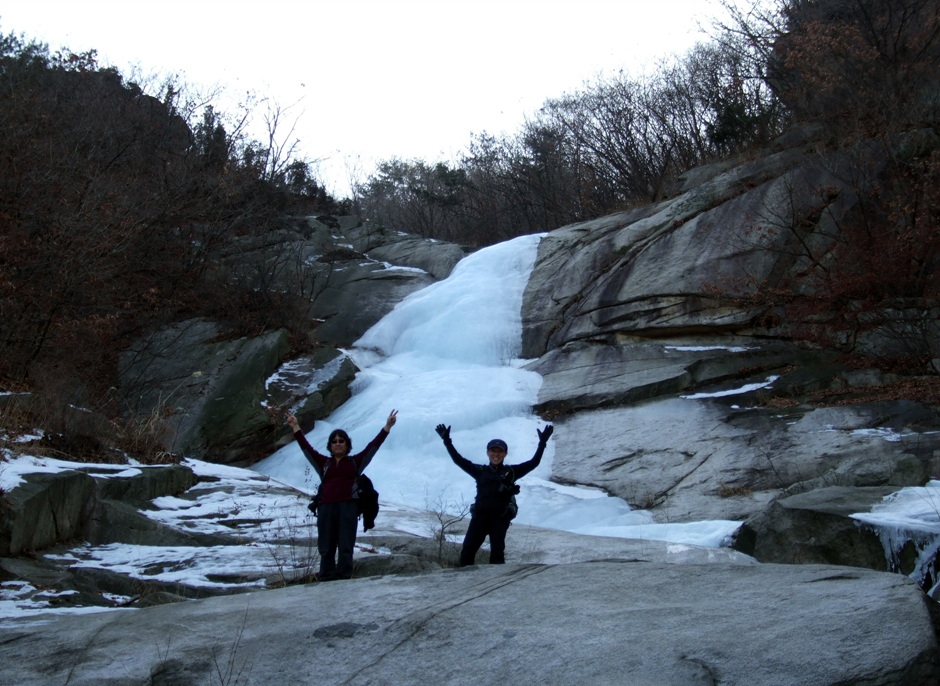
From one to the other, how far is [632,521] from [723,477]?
4.53 feet

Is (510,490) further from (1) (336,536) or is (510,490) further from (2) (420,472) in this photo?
(2) (420,472)

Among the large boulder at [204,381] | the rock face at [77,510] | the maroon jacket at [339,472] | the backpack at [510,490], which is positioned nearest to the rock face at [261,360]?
the large boulder at [204,381]

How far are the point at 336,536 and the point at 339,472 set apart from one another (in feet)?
1.57

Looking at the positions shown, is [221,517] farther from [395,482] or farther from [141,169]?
[141,169]

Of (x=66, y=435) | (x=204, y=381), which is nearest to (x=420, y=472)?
(x=66, y=435)

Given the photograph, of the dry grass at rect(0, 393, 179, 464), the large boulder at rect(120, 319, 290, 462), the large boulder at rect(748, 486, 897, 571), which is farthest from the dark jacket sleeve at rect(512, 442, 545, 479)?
the large boulder at rect(120, 319, 290, 462)

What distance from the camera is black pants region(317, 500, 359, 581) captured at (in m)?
5.73

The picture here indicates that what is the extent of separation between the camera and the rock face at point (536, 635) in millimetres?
3154

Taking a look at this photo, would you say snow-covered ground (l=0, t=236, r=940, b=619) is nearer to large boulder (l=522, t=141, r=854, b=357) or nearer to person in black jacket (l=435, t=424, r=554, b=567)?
person in black jacket (l=435, t=424, r=554, b=567)

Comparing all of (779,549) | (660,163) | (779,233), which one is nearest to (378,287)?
(660,163)

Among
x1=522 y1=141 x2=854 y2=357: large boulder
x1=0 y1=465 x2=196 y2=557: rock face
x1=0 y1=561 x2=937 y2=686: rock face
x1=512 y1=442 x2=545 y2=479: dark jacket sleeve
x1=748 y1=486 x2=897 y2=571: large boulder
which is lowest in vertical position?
x1=748 y1=486 x2=897 y2=571: large boulder

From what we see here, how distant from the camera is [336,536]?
5.87 meters

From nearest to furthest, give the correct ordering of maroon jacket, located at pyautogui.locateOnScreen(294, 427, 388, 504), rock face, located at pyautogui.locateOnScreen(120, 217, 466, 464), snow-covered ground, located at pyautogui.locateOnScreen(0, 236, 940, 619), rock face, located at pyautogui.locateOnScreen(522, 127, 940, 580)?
maroon jacket, located at pyautogui.locateOnScreen(294, 427, 388, 504) < snow-covered ground, located at pyautogui.locateOnScreen(0, 236, 940, 619) < rock face, located at pyautogui.locateOnScreen(522, 127, 940, 580) < rock face, located at pyautogui.locateOnScreen(120, 217, 466, 464)

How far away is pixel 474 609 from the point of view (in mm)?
4086
